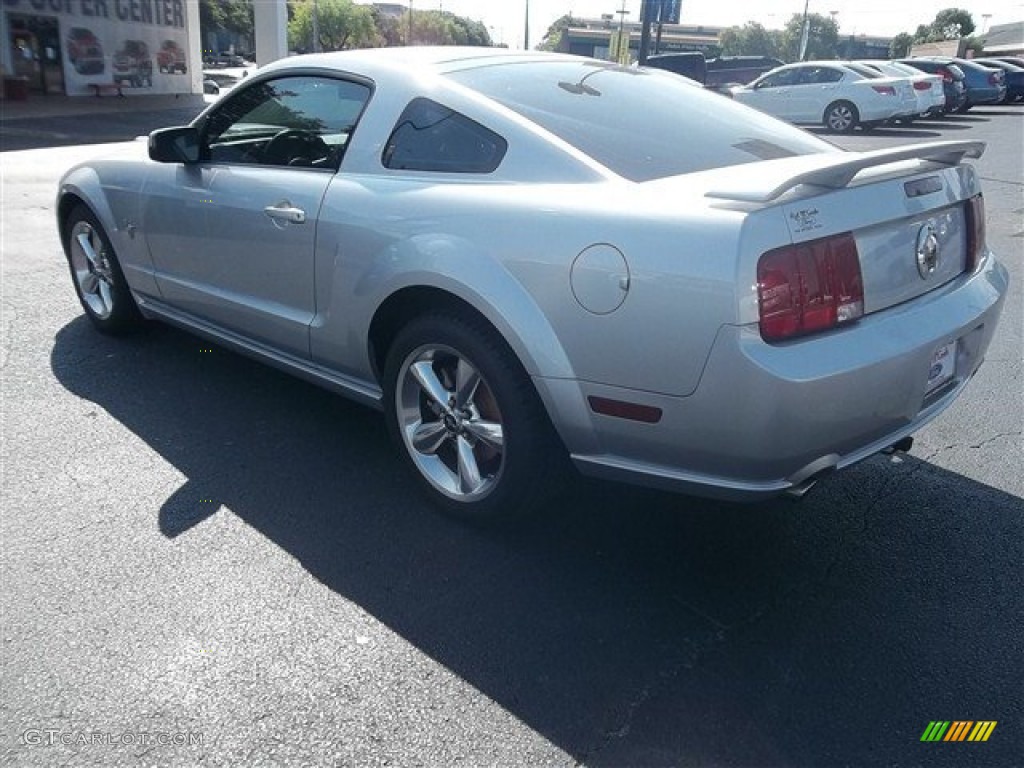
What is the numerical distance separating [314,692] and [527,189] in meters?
1.66

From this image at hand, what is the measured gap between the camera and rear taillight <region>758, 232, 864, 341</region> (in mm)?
2402

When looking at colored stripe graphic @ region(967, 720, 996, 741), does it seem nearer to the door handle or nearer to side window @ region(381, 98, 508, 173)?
side window @ region(381, 98, 508, 173)

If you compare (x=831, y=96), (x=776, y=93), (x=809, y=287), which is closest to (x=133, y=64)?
(x=776, y=93)

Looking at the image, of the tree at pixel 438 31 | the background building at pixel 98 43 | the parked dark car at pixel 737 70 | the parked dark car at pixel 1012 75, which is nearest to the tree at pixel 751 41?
the tree at pixel 438 31

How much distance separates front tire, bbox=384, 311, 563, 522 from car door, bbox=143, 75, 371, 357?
1.98ft

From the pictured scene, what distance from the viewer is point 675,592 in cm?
286

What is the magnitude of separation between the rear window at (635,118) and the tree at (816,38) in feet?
397

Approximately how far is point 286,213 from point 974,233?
2.58 metres

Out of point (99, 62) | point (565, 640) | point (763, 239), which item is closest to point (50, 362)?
point (565, 640)

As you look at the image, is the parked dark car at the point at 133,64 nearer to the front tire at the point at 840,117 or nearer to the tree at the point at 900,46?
the front tire at the point at 840,117

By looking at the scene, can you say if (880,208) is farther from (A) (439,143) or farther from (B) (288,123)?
(B) (288,123)

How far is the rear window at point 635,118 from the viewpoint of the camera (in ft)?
9.86

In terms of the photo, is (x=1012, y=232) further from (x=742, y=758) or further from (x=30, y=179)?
(x=30, y=179)

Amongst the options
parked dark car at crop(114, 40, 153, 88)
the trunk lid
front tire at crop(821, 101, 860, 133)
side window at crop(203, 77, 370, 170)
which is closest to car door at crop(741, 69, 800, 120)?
front tire at crop(821, 101, 860, 133)
